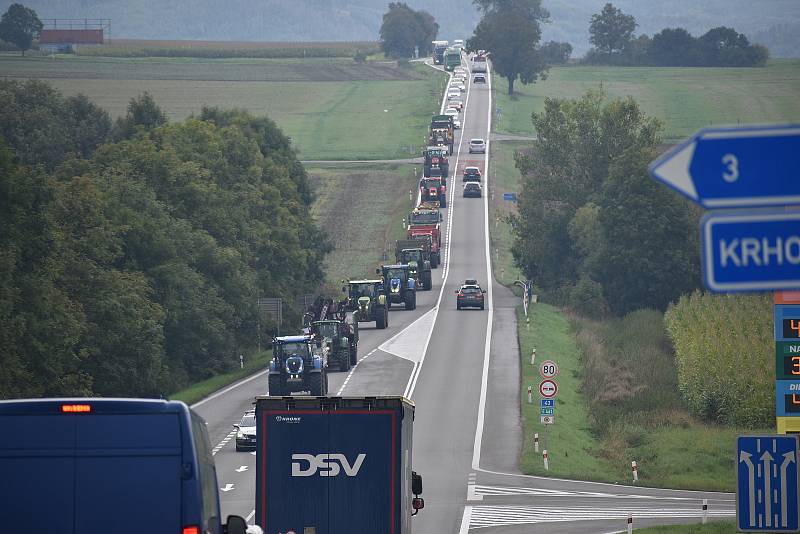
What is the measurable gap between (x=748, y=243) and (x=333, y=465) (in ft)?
46.1

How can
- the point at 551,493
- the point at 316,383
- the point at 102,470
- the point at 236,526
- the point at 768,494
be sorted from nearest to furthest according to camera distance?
the point at 102,470 < the point at 236,526 < the point at 768,494 < the point at 551,493 < the point at 316,383

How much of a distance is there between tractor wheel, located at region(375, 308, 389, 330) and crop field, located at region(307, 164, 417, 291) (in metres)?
21.7

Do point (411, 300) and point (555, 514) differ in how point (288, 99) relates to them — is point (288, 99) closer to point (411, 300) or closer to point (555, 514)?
point (411, 300)

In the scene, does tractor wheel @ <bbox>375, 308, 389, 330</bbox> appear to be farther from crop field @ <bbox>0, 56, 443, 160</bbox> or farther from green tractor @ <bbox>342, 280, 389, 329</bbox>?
crop field @ <bbox>0, 56, 443, 160</bbox>

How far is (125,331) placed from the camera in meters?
56.8

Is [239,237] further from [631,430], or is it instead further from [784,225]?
[784,225]

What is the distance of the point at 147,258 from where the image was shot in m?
65.6

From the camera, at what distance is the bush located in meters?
52.2

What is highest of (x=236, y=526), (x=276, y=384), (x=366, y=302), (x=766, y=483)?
(x=236, y=526)

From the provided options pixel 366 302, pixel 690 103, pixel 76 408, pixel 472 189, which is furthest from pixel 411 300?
pixel 690 103

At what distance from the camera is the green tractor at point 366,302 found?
7256 cm

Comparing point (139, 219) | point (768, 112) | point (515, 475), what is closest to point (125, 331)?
point (139, 219)

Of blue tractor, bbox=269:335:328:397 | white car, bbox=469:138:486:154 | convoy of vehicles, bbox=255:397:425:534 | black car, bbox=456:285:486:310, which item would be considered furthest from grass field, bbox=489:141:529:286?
convoy of vehicles, bbox=255:397:425:534

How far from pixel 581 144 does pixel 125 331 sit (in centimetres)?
5064
